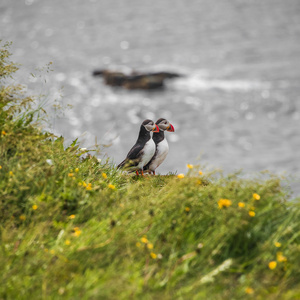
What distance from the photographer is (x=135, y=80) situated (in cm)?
4872

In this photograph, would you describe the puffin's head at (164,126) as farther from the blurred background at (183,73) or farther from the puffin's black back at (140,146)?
the blurred background at (183,73)

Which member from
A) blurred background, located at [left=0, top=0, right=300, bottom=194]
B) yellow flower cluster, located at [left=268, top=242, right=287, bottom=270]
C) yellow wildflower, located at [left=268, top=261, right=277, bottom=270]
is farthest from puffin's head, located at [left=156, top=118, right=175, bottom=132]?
yellow wildflower, located at [left=268, top=261, right=277, bottom=270]

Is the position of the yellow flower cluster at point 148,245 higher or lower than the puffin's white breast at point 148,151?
lower

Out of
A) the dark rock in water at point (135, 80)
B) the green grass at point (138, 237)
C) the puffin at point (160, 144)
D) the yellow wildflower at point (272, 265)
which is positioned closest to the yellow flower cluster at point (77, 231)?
the green grass at point (138, 237)

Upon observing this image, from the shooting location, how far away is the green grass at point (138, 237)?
12.6 ft

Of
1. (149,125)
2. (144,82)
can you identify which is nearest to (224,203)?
(149,125)

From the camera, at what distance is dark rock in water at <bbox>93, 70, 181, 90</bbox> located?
48812mm

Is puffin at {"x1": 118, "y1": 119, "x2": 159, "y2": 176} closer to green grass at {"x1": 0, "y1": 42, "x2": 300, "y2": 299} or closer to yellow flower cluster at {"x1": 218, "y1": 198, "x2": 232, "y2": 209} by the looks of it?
green grass at {"x1": 0, "y1": 42, "x2": 300, "y2": 299}

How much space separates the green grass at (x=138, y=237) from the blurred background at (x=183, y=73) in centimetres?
72

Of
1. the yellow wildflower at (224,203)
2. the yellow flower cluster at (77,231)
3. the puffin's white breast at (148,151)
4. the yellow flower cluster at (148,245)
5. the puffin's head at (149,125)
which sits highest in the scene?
the puffin's head at (149,125)

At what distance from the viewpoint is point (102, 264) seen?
13.5 feet

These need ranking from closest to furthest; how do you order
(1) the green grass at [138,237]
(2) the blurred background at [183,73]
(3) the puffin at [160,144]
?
(1) the green grass at [138,237] → (3) the puffin at [160,144] → (2) the blurred background at [183,73]

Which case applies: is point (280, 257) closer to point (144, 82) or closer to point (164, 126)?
point (164, 126)

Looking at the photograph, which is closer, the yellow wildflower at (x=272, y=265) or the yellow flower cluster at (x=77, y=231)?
the yellow wildflower at (x=272, y=265)
